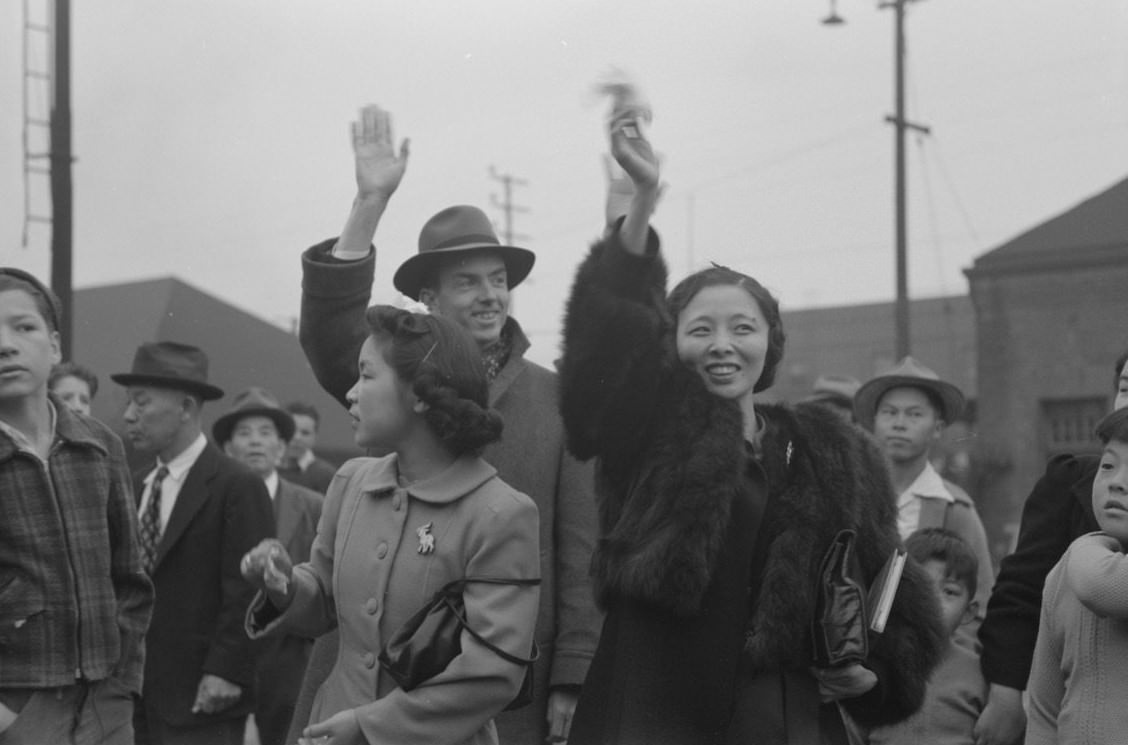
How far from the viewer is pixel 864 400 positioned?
7203 mm

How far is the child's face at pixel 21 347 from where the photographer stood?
169 inches

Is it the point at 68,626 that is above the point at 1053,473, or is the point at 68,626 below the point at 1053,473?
below

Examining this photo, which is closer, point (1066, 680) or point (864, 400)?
point (1066, 680)

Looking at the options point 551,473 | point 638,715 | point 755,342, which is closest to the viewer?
point 638,715

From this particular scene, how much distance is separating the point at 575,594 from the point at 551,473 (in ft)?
1.16

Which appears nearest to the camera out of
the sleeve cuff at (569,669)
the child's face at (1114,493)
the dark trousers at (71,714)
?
the child's face at (1114,493)

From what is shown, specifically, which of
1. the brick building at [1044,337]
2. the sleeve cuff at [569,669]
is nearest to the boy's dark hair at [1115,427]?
the sleeve cuff at [569,669]

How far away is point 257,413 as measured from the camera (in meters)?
8.87

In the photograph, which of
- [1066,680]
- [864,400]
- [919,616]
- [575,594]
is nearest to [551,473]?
[575,594]

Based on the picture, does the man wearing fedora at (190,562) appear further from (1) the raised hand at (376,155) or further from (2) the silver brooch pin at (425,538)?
(2) the silver brooch pin at (425,538)

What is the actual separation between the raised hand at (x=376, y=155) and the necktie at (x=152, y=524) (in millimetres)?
2551

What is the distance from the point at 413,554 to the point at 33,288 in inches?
59.7

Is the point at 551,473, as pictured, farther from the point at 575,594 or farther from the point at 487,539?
the point at 487,539

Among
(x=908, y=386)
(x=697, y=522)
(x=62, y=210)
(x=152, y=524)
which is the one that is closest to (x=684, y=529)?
(x=697, y=522)
